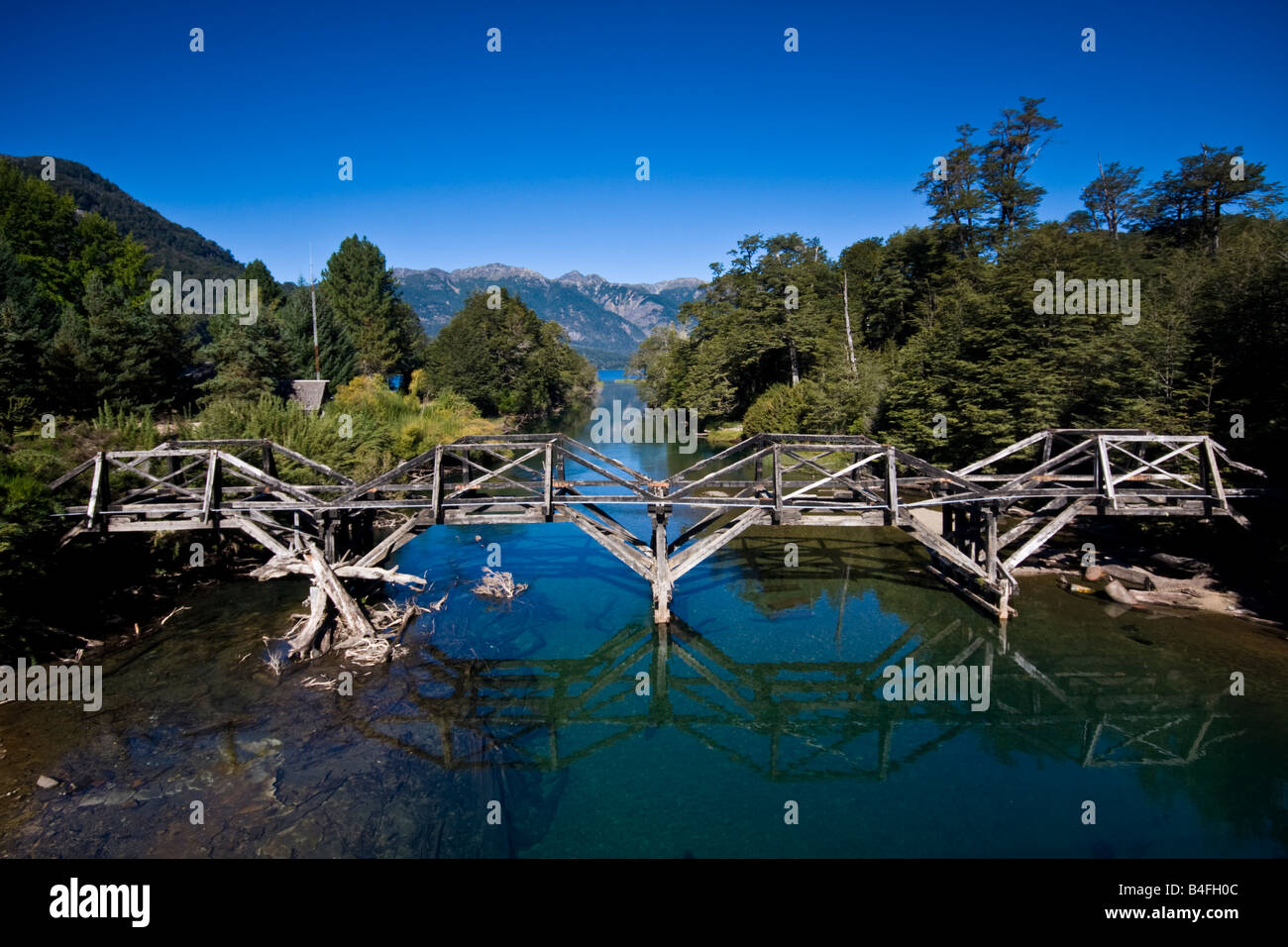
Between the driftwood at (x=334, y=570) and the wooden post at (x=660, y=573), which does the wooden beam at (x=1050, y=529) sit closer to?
the wooden post at (x=660, y=573)

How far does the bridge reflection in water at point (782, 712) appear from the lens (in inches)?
434

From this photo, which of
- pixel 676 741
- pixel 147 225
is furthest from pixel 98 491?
pixel 147 225

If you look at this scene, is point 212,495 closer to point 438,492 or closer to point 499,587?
point 438,492

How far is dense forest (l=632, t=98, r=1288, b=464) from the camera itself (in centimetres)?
1958

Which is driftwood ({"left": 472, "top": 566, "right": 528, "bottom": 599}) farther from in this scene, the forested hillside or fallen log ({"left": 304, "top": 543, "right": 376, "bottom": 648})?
the forested hillside

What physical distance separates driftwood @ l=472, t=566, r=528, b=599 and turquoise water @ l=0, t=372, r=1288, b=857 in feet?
2.14

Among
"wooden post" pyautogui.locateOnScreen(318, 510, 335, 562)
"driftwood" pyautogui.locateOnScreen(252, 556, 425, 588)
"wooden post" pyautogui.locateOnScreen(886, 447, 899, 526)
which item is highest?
"wooden post" pyautogui.locateOnScreen(886, 447, 899, 526)

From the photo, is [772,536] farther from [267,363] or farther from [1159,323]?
[267,363]

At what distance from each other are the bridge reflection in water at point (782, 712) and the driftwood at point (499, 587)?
11.3 ft

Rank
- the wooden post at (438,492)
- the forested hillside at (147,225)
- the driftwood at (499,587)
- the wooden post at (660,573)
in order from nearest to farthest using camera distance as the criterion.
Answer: the wooden post at (438,492), the wooden post at (660,573), the driftwood at (499,587), the forested hillside at (147,225)

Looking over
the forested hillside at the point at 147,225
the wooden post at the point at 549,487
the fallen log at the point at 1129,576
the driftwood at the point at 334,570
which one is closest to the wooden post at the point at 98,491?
the driftwood at the point at 334,570

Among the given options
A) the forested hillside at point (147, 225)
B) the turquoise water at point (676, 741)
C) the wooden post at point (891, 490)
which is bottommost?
the turquoise water at point (676, 741)

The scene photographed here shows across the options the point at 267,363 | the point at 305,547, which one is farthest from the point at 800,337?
the point at 305,547

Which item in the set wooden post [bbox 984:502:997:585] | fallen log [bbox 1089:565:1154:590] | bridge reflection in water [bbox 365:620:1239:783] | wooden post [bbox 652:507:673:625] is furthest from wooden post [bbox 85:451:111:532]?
fallen log [bbox 1089:565:1154:590]
